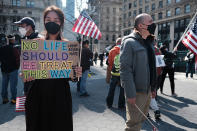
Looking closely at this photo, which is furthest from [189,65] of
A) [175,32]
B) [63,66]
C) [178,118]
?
[175,32]

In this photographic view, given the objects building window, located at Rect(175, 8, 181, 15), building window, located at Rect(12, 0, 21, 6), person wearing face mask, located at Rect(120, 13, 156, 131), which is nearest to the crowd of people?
person wearing face mask, located at Rect(120, 13, 156, 131)

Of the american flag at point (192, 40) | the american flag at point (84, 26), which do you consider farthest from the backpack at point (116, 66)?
the american flag at point (192, 40)

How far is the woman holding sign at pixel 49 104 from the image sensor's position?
6.63 feet

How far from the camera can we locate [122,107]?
16.3 feet

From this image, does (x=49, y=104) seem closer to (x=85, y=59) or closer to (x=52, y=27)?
(x=52, y=27)

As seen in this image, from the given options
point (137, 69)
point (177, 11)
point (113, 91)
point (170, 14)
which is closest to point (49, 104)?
point (137, 69)

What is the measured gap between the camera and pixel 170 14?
45000 mm

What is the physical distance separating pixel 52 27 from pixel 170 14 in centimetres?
4965

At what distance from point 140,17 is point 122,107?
3167 millimetres

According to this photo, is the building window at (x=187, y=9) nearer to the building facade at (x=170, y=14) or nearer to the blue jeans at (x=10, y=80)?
the building facade at (x=170, y=14)

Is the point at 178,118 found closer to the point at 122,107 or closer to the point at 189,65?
the point at 122,107

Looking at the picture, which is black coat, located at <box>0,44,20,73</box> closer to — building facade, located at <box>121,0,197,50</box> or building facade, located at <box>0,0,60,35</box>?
building facade, located at <box>121,0,197,50</box>

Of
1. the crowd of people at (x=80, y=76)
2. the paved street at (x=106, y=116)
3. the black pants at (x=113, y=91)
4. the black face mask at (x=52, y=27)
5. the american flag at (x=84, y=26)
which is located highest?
the american flag at (x=84, y=26)

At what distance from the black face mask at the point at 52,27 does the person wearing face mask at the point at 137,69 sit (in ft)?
3.33
